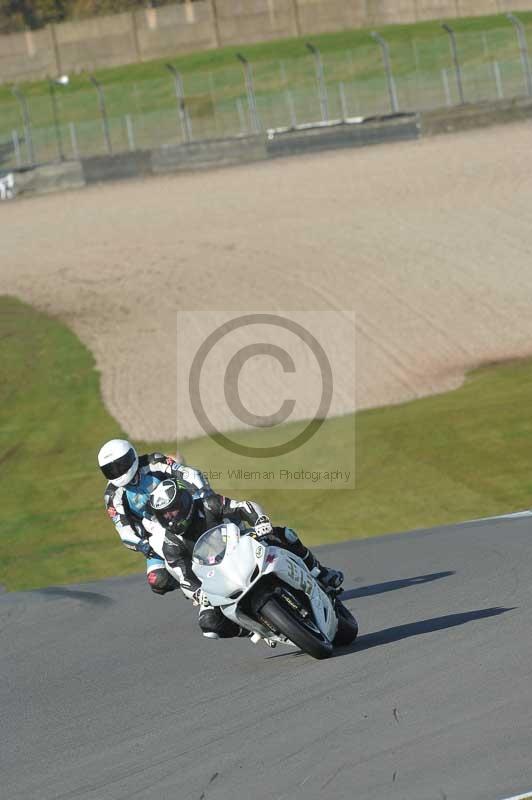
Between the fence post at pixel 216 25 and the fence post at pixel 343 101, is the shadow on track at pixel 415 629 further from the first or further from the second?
the fence post at pixel 216 25

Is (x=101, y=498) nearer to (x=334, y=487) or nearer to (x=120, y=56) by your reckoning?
(x=334, y=487)

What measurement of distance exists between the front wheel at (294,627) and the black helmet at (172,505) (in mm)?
987

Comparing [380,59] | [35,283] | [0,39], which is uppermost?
[0,39]

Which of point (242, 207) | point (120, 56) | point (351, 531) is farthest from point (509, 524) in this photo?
point (120, 56)

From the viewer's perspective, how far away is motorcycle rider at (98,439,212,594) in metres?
9.05

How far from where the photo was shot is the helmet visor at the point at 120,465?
9.07 m

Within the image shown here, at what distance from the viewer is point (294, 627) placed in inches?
293

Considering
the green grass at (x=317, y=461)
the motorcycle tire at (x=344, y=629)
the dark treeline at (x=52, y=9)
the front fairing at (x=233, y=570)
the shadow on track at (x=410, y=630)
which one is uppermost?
the dark treeline at (x=52, y=9)

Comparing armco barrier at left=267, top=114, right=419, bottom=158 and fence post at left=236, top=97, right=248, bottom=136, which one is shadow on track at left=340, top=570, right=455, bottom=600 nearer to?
armco barrier at left=267, top=114, right=419, bottom=158

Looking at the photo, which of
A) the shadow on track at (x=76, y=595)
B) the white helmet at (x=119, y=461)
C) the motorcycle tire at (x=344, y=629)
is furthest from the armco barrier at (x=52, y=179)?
the motorcycle tire at (x=344, y=629)

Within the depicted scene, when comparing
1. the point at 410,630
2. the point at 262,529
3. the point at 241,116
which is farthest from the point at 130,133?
the point at 262,529

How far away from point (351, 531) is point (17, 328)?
15.5m

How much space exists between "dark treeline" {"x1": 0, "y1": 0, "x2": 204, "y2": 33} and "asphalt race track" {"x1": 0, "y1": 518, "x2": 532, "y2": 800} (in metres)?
76.9

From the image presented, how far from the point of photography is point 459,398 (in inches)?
819
